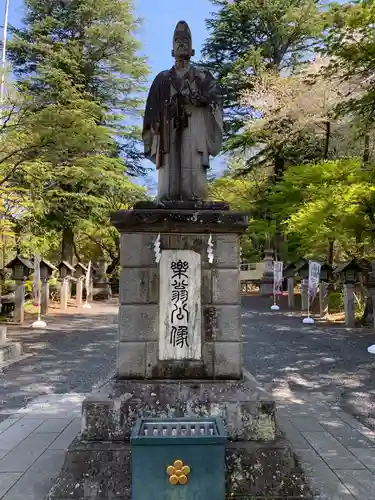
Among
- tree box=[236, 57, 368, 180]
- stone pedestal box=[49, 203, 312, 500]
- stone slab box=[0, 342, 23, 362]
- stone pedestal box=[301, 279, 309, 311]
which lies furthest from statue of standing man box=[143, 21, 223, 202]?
stone pedestal box=[301, 279, 309, 311]

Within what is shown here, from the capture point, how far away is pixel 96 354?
35.1 feet

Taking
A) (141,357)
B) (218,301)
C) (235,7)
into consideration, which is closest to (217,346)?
(218,301)

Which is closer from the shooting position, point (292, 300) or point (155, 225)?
point (155, 225)

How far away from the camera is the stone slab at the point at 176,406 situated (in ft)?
12.5

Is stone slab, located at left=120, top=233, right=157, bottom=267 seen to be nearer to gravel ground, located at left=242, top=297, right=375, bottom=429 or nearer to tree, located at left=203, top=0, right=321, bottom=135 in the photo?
gravel ground, located at left=242, top=297, right=375, bottom=429

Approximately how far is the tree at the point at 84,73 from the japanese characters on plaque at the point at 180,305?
1598 centimetres

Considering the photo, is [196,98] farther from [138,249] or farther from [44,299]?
[44,299]

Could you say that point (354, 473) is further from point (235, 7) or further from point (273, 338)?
point (235, 7)

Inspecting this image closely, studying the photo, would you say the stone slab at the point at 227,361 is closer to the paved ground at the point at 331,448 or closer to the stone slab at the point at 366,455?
the paved ground at the point at 331,448

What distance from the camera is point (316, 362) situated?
9594 mm

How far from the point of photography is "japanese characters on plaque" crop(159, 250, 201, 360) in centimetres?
408

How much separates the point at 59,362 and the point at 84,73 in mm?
18995

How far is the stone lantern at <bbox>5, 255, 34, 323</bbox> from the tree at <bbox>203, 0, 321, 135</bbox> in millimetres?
15428

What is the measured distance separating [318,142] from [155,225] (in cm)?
2165
